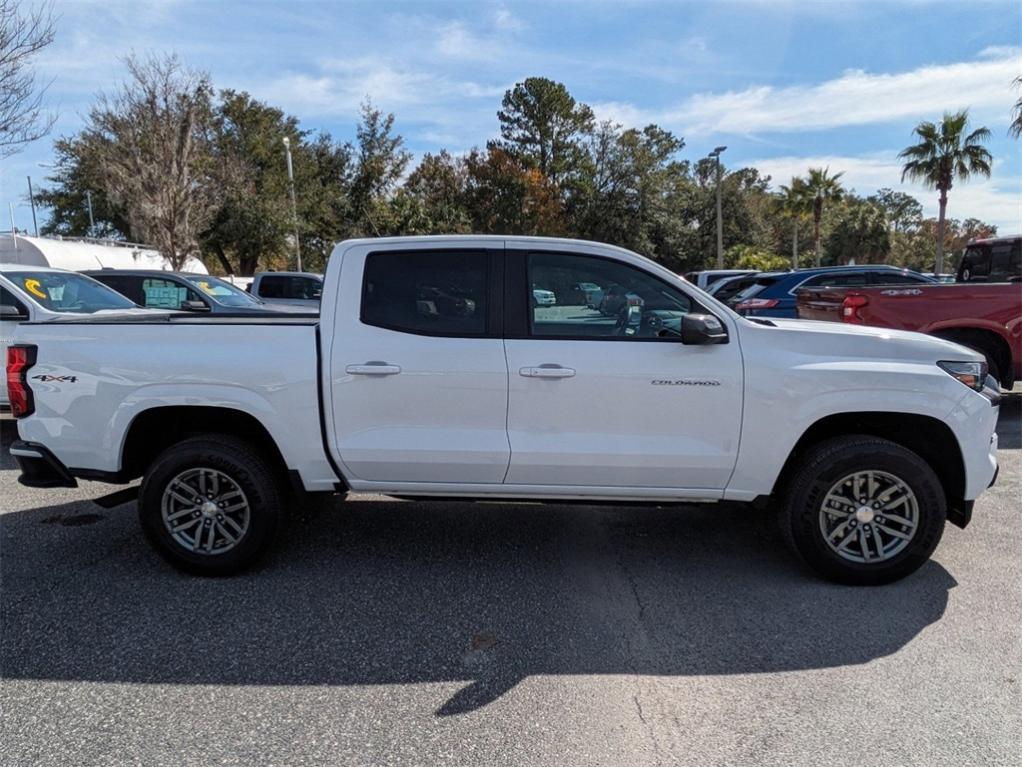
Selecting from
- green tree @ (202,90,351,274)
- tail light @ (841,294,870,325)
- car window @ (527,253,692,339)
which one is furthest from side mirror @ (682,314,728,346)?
green tree @ (202,90,351,274)

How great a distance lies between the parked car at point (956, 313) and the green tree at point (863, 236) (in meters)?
42.0

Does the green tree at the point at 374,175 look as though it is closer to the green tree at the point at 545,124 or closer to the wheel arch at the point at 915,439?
the green tree at the point at 545,124

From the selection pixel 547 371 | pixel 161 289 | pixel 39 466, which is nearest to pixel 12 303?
pixel 161 289

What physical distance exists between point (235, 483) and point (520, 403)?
168 cm

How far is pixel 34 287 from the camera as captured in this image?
7.67 metres

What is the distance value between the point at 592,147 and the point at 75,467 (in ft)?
149

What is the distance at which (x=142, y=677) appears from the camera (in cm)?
312

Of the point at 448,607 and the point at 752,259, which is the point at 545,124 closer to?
the point at 752,259

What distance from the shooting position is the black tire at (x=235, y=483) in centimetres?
401

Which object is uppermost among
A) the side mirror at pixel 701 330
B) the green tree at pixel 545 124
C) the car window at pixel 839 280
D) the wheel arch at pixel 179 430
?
the green tree at pixel 545 124

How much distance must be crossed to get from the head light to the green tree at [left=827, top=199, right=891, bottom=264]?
4658 centimetres

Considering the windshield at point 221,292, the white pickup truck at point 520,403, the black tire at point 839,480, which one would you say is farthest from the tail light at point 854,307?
the windshield at point 221,292

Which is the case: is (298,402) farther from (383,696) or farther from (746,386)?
(746,386)

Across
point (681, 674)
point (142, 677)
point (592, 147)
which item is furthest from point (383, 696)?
point (592, 147)
